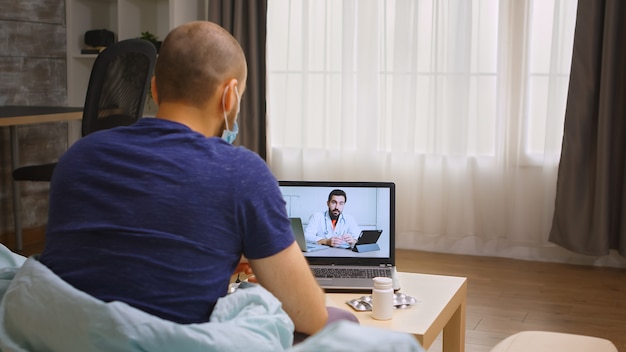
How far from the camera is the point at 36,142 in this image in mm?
5031

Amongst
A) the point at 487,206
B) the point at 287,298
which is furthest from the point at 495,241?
the point at 287,298

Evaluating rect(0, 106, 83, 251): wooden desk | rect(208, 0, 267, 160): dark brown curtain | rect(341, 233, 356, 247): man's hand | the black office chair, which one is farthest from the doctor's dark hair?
rect(208, 0, 267, 160): dark brown curtain

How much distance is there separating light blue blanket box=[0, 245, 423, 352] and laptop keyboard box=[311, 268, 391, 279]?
111 centimetres

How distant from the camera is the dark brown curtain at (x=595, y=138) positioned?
4176 millimetres

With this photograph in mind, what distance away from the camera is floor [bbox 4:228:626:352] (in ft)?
11.2

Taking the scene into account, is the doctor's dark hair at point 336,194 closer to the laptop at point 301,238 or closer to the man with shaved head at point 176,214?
the laptop at point 301,238

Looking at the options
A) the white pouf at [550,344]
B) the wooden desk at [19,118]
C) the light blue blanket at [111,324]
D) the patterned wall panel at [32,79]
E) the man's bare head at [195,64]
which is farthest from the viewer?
the patterned wall panel at [32,79]

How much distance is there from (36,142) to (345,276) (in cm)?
310

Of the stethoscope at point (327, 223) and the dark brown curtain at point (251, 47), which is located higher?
the dark brown curtain at point (251, 47)

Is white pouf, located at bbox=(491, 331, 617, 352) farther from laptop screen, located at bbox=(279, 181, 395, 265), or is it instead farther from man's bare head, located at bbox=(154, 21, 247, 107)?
man's bare head, located at bbox=(154, 21, 247, 107)

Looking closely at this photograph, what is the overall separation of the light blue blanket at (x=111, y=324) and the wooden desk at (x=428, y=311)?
78 cm

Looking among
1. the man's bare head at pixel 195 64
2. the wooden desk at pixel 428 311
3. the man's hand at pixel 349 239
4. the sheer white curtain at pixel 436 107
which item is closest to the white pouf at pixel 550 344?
the wooden desk at pixel 428 311

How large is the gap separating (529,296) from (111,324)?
9.66 ft

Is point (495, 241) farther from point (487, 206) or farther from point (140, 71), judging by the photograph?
point (140, 71)
